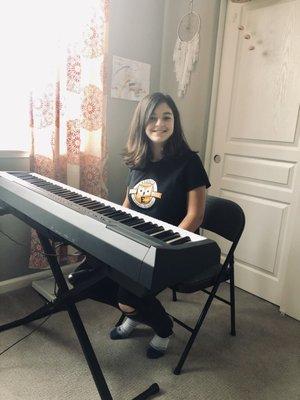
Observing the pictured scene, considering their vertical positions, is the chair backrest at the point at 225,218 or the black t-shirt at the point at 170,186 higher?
the black t-shirt at the point at 170,186

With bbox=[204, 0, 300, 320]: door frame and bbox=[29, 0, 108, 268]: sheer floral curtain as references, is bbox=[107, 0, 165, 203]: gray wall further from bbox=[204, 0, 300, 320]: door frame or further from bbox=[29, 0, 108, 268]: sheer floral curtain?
bbox=[204, 0, 300, 320]: door frame

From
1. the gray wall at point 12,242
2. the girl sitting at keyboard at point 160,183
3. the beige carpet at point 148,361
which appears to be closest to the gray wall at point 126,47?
the gray wall at point 12,242

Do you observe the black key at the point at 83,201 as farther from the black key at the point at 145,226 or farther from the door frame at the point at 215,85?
the door frame at the point at 215,85

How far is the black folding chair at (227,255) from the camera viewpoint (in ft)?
4.66

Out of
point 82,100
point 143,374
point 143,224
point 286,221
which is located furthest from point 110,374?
point 82,100

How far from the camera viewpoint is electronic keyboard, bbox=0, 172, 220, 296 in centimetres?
71

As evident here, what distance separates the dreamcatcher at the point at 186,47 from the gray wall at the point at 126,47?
17 centimetres

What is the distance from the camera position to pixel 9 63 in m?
1.75

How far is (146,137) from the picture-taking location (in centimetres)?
153

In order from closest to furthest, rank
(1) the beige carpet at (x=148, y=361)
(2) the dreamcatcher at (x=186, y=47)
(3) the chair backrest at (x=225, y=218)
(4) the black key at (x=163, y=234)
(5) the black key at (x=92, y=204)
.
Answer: (4) the black key at (x=163, y=234) < (5) the black key at (x=92, y=204) < (1) the beige carpet at (x=148, y=361) < (3) the chair backrest at (x=225, y=218) < (2) the dreamcatcher at (x=186, y=47)

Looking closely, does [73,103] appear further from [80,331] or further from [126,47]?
[80,331]

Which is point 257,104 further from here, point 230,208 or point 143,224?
point 143,224

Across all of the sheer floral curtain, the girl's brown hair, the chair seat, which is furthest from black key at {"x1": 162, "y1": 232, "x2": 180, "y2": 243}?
the sheer floral curtain

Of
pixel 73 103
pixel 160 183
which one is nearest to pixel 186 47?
pixel 73 103
